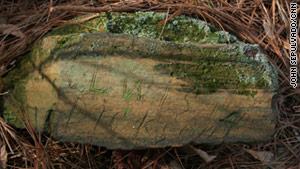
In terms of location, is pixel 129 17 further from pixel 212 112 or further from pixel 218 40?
pixel 212 112

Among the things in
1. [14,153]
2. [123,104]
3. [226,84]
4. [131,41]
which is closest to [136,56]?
[131,41]

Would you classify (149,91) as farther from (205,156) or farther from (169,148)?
(205,156)

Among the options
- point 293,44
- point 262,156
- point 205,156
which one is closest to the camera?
point 205,156

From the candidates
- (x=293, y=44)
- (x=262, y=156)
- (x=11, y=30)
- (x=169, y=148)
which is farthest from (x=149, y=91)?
(x=293, y=44)

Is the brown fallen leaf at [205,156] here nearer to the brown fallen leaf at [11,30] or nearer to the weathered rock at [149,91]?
the weathered rock at [149,91]

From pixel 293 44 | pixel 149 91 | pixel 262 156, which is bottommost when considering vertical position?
pixel 262 156

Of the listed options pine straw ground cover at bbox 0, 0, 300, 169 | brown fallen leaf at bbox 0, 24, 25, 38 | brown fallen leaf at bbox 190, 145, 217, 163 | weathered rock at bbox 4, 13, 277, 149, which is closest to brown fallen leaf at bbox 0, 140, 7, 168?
pine straw ground cover at bbox 0, 0, 300, 169

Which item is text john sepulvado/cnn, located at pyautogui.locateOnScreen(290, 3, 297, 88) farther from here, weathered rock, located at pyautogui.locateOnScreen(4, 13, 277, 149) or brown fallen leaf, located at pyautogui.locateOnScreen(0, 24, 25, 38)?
brown fallen leaf, located at pyautogui.locateOnScreen(0, 24, 25, 38)

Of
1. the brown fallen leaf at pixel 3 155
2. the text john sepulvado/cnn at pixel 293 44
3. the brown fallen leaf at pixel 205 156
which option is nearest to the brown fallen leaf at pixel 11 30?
the brown fallen leaf at pixel 3 155

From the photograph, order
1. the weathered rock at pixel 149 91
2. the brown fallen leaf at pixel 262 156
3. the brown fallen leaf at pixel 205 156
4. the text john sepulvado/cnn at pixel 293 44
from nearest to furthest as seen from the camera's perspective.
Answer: the weathered rock at pixel 149 91, the brown fallen leaf at pixel 205 156, the brown fallen leaf at pixel 262 156, the text john sepulvado/cnn at pixel 293 44
